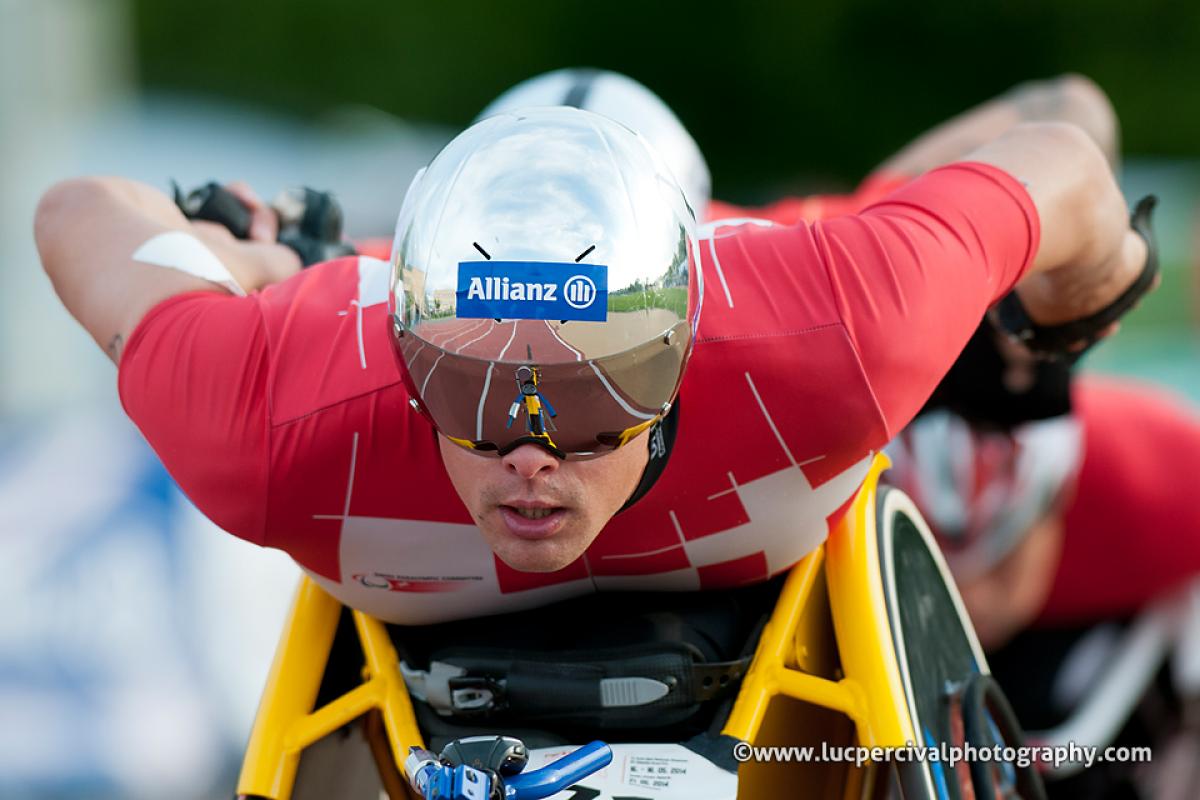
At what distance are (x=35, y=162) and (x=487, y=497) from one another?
1013 cm

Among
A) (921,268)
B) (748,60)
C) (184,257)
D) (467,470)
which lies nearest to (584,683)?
(467,470)

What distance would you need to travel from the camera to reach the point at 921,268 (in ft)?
9.62

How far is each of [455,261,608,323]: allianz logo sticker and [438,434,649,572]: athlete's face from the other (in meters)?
0.24

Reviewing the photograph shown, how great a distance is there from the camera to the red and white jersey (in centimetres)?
291

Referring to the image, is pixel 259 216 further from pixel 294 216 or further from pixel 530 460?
pixel 530 460

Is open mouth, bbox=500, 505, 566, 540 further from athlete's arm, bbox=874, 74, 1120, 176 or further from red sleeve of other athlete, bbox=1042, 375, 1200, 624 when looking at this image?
red sleeve of other athlete, bbox=1042, 375, 1200, 624

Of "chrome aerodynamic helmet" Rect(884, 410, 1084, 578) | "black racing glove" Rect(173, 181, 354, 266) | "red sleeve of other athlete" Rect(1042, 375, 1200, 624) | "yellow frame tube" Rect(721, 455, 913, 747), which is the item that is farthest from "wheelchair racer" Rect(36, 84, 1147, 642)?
"red sleeve of other athlete" Rect(1042, 375, 1200, 624)

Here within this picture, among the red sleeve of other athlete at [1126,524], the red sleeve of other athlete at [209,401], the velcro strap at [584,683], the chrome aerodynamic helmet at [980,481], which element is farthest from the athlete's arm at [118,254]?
the red sleeve of other athlete at [1126,524]

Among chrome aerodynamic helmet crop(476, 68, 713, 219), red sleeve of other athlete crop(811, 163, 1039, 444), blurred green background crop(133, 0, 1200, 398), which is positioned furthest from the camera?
blurred green background crop(133, 0, 1200, 398)

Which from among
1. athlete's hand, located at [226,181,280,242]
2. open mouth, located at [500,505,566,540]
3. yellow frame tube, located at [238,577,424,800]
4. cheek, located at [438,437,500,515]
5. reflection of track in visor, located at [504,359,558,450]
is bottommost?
yellow frame tube, located at [238,577,424,800]

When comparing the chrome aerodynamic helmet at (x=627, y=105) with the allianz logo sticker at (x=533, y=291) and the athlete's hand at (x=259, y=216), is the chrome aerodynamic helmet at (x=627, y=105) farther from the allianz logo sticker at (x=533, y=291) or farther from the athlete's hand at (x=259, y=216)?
the allianz logo sticker at (x=533, y=291)

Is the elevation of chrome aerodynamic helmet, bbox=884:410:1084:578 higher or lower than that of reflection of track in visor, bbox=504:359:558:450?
lower

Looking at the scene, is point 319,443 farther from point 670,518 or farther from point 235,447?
point 670,518

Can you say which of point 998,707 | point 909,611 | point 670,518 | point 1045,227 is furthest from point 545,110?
point 998,707
